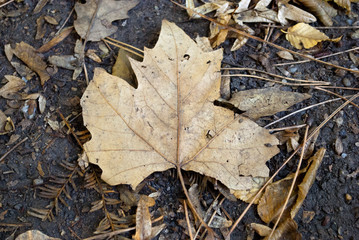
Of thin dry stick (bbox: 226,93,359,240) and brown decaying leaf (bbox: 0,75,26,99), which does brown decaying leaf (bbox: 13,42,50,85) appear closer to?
brown decaying leaf (bbox: 0,75,26,99)

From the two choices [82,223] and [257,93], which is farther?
[257,93]

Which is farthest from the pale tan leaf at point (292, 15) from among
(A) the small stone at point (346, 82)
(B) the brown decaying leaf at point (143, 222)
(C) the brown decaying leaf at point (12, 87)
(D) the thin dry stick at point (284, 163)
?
(C) the brown decaying leaf at point (12, 87)

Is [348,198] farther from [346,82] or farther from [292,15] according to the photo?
[292,15]

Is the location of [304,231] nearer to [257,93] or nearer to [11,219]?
[257,93]

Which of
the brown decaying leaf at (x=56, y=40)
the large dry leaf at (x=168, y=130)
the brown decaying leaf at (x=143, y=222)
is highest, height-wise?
the brown decaying leaf at (x=56, y=40)

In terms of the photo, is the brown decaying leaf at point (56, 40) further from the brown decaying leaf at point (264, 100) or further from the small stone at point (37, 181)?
the brown decaying leaf at point (264, 100)

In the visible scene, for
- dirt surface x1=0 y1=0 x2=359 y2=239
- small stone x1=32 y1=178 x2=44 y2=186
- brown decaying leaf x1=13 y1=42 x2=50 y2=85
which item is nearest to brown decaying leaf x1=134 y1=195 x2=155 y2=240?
dirt surface x1=0 y1=0 x2=359 y2=239

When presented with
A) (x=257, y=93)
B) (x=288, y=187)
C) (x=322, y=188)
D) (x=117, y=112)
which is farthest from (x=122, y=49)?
(x=322, y=188)
